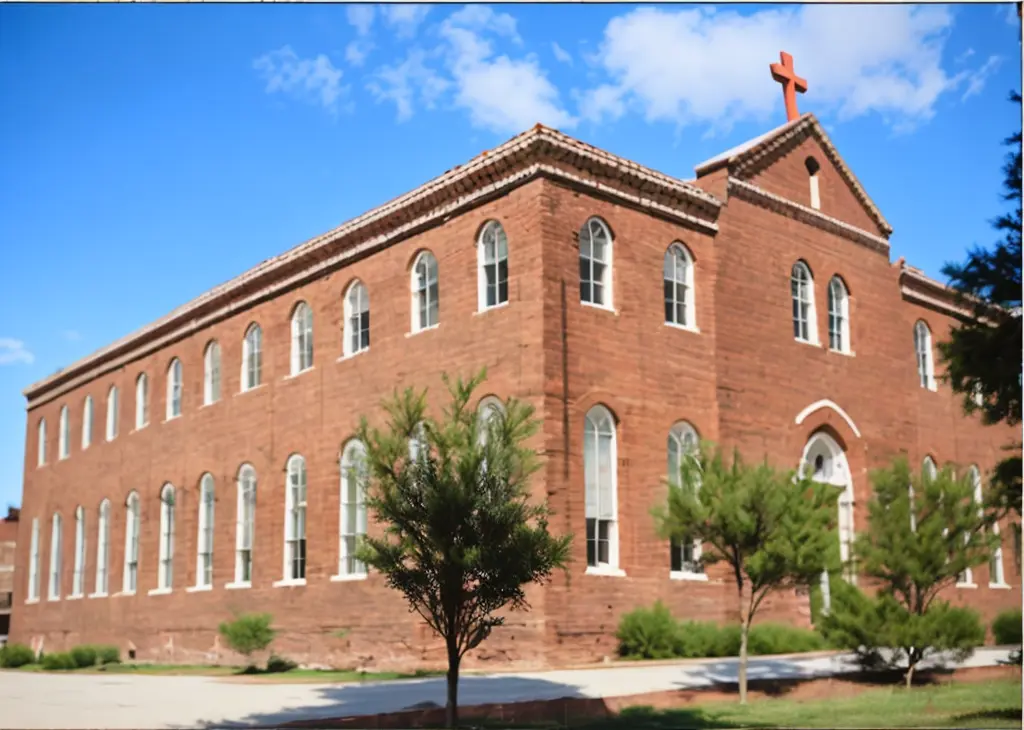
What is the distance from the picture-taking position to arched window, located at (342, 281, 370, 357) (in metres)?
23.9

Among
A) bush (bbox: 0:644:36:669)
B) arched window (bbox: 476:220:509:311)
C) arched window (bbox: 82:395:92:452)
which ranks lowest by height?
bush (bbox: 0:644:36:669)

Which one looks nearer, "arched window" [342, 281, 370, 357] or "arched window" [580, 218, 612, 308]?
"arched window" [580, 218, 612, 308]

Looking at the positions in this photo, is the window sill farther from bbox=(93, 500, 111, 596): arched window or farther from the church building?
bbox=(93, 500, 111, 596): arched window

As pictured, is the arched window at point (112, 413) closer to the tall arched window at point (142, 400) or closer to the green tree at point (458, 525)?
the tall arched window at point (142, 400)

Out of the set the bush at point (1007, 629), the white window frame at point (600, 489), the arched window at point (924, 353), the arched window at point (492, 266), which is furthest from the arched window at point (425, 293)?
the bush at point (1007, 629)

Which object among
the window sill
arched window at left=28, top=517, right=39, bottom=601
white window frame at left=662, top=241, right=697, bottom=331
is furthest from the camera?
arched window at left=28, top=517, right=39, bottom=601

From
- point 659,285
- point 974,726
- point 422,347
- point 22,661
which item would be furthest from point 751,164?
point 22,661

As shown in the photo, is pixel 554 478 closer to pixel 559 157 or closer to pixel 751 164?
pixel 559 157

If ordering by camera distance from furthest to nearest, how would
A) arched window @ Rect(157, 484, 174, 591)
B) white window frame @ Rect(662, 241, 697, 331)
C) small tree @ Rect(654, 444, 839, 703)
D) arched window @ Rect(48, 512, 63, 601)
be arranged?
arched window @ Rect(48, 512, 63, 601) < arched window @ Rect(157, 484, 174, 591) < white window frame @ Rect(662, 241, 697, 331) < small tree @ Rect(654, 444, 839, 703)

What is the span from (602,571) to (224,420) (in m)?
11.9

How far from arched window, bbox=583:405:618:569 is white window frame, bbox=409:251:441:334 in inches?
145

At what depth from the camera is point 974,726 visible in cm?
1231

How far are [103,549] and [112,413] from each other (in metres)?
3.76

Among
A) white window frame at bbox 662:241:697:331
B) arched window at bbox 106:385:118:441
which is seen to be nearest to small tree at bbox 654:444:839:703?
white window frame at bbox 662:241:697:331
